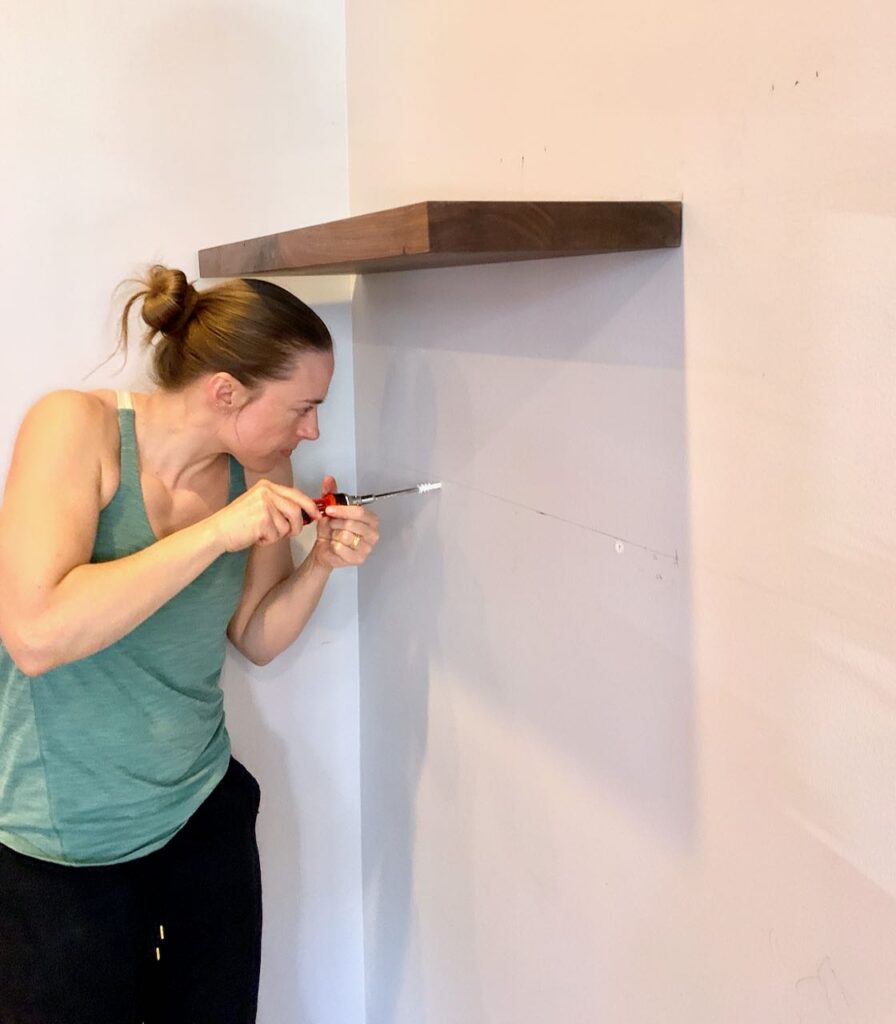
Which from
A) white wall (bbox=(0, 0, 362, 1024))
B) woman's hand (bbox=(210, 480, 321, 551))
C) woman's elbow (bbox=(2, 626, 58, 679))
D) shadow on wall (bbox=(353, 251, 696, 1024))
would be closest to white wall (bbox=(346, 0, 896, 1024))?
shadow on wall (bbox=(353, 251, 696, 1024))

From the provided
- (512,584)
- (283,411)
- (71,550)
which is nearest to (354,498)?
(283,411)

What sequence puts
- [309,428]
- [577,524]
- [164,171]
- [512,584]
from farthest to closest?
[164,171], [309,428], [512,584], [577,524]

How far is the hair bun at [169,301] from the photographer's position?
1.07m

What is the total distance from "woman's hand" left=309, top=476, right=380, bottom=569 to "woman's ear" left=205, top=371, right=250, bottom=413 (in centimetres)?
16

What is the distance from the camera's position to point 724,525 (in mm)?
709

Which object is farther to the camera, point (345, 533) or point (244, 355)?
point (345, 533)

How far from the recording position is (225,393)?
106cm

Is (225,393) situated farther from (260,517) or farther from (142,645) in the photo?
(142,645)

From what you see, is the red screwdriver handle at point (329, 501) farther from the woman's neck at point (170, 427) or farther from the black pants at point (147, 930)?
the black pants at point (147, 930)

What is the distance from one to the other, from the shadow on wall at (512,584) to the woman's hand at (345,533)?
0.31 feet

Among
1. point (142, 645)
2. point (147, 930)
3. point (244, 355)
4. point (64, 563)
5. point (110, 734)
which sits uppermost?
point (244, 355)

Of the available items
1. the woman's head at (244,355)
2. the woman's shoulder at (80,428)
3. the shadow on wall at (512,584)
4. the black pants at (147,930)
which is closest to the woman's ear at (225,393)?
the woman's head at (244,355)

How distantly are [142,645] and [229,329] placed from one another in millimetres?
400

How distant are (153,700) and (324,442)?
1.66 ft
